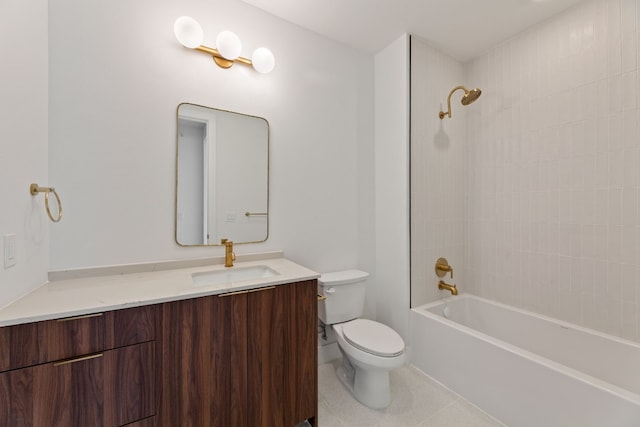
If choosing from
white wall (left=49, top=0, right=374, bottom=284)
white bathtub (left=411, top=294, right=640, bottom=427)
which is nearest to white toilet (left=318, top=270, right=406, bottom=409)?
white wall (left=49, top=0, right=374, bottom=284)

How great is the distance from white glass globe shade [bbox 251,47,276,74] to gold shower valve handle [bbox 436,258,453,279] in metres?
1.97

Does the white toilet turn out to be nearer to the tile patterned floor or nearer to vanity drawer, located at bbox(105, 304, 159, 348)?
the tile patterned floor

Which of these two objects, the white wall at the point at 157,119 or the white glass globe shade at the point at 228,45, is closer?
the white wall at the point at 157,119

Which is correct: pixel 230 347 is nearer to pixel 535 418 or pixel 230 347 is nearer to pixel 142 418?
pixel 142 418

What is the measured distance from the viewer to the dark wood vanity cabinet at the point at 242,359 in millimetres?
1035

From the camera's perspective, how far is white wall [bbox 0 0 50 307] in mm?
913

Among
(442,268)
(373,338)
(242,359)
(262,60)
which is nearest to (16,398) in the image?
(242,359)

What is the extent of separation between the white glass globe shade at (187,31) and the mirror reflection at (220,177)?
1.05 ft

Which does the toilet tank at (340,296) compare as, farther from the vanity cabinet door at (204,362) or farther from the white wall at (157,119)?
the vanity cabinet door at (204,362)

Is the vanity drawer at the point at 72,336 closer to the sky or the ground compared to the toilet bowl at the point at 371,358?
closer to the sky

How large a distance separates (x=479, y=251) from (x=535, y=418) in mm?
1278

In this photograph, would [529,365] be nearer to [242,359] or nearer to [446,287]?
[446,287]

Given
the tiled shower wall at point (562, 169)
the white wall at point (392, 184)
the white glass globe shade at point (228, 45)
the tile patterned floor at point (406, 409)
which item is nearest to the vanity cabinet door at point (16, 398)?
the tile patterned floor at point (406, 409)

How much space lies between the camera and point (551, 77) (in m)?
1.87
